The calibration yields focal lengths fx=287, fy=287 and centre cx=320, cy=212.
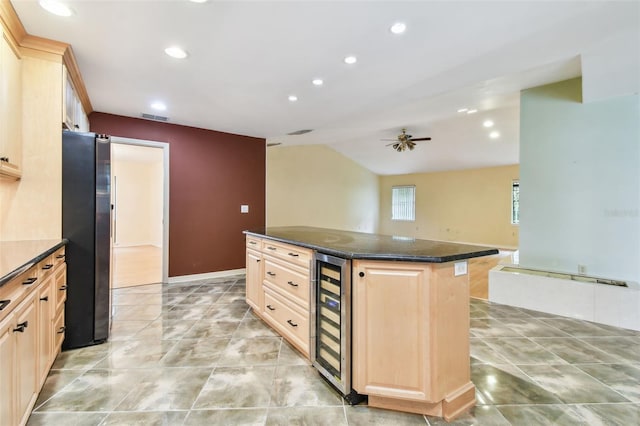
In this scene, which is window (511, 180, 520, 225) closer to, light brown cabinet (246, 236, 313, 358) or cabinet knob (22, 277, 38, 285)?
light brown cabinet (246, 236, 313, 358)

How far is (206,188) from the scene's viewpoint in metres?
4.62

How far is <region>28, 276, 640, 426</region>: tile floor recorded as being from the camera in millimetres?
1577

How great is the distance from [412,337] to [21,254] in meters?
2.24

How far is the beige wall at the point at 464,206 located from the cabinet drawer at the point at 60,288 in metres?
9.73

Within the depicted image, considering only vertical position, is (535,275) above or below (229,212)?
below

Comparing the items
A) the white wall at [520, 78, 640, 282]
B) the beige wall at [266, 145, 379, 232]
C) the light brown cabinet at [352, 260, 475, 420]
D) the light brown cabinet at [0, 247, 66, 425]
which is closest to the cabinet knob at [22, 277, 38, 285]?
the light brown cabinet at [0, 247, 66, 425]

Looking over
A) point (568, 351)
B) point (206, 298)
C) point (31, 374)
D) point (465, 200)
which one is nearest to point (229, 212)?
point (206, 298)

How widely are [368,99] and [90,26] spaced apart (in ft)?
8.79

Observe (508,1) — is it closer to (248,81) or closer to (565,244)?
(248,81)

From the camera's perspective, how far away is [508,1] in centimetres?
182

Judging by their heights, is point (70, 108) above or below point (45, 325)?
above

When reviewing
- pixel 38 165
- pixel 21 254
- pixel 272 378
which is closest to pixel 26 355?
pixel 21 254

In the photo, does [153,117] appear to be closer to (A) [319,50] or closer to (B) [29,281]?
(A) [319,50]

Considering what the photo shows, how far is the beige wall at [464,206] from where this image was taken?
856 cm
